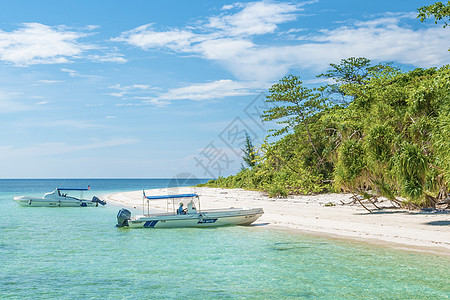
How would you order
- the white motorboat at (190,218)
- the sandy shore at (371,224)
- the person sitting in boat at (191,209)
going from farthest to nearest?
the person sitting in boat at (191,209)
the white motorboat at (190,218)
the sandy shore at (371,224)

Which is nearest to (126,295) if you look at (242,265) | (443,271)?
(242,265)

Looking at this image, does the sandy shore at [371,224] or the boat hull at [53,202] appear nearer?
the sandy shore at [371,224]

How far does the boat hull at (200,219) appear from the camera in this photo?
74.6 ft

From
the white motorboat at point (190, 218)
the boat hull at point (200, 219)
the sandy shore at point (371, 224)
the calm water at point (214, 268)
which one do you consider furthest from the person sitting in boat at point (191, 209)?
the sandy shore at point (371, 224)

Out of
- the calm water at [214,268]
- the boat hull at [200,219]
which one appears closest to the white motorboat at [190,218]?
the boat hull at [200,219]

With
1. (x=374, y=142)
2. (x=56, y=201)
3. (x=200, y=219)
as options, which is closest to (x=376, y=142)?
(x=374, y=142)

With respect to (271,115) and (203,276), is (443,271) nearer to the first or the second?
(203,276)

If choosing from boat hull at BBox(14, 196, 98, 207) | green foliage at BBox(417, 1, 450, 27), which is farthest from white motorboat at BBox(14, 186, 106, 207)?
green foliage at BBox(417, 1, 450, 27)

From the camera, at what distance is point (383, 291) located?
1108cm

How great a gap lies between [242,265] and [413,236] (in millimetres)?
7774

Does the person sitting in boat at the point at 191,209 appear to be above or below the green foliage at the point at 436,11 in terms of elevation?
below

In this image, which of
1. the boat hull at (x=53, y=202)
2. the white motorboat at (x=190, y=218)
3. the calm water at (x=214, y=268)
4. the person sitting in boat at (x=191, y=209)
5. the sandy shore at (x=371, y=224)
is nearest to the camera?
the calm water at (x=214, y=268)

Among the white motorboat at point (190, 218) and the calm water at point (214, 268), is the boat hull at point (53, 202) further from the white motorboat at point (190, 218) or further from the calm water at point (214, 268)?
the calm water at point (214, 268)

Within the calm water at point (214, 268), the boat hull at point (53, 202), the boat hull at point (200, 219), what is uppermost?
the boat hull at point (53, 202)
